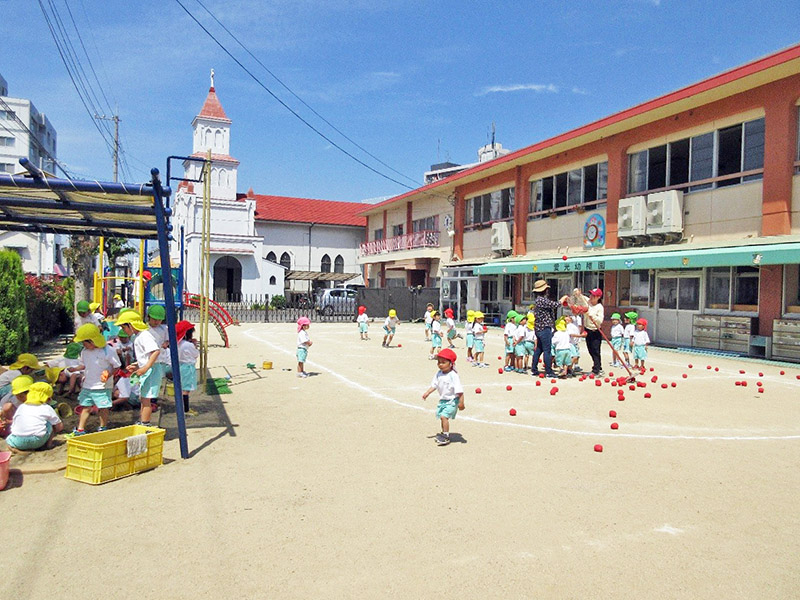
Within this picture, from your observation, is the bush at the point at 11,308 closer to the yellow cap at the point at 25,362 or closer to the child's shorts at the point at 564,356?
the yellow cap at the point at 25,362

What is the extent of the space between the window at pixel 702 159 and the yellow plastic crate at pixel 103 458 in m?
17.0

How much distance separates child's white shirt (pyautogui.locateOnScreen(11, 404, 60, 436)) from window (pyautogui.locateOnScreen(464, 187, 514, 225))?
24.2m

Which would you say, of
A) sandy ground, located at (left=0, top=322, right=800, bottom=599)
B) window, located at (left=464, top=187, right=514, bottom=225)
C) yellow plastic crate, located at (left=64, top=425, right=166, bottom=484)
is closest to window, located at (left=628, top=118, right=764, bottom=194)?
window, located at (left=464, top=187, right=514, bottom=225)

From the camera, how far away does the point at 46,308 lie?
55.4 feet

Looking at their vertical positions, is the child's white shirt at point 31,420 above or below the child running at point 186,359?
below

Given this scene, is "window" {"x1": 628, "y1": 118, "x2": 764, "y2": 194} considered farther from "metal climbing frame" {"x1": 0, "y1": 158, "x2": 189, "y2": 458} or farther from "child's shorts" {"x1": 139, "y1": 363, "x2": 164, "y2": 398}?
"child's shorts" {"x1": 139, "y1": 363, "x2": 164, "y2": 398}

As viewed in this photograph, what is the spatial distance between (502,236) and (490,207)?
2952mm

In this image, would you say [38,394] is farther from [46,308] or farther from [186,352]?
[46,308]

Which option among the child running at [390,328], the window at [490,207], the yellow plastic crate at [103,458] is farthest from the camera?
the window at [490,207]

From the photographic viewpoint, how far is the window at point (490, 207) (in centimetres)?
2853

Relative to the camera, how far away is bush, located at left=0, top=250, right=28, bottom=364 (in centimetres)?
1091

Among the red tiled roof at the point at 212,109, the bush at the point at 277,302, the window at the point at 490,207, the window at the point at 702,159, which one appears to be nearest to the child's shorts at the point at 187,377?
the window at the point at 702,159

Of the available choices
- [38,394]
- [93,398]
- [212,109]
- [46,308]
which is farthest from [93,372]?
[212,109]

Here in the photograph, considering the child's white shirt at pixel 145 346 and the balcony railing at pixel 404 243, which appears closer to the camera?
the child's white shirt at pixel 145 346
